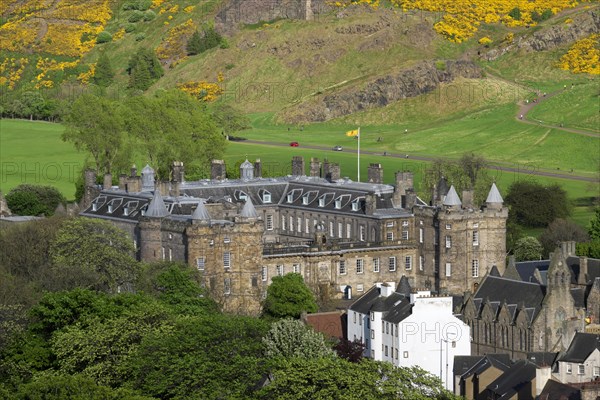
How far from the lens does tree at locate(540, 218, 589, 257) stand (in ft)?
577

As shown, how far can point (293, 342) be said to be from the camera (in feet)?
392

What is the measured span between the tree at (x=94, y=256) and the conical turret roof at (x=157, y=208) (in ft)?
8.63

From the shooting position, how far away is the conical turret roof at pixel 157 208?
154875 mm

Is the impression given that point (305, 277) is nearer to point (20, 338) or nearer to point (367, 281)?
point (367, 281)

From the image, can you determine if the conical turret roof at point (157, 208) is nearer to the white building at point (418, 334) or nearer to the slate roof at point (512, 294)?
the white building at point (418, 334)

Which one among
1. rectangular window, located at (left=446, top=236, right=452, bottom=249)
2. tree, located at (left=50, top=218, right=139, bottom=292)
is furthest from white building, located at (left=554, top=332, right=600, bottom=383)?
tree, located at (left=50, top=218, right=139, bottom=292)

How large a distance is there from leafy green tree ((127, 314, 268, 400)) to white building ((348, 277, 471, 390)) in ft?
42.7

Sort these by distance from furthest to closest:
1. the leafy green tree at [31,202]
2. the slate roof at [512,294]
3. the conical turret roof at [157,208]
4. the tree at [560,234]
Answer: the leafy green tree at [31,202] → the tree at [560,234] → the conical turret roof at [157,208] → the slate roof at [512,294]

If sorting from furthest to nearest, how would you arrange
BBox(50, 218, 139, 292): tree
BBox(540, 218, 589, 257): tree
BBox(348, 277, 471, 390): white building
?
BBox(540, 218, 589, 257): tree < BBox(50, 218, 139, 292): tree < BBox(348, 277, 471, 390): white building

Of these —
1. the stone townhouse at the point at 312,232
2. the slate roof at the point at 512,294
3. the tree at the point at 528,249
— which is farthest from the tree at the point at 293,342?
the tree at the point at 528,249

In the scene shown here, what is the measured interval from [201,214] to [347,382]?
1956 inches

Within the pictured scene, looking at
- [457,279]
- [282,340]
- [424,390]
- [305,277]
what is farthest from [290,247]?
[424,390]

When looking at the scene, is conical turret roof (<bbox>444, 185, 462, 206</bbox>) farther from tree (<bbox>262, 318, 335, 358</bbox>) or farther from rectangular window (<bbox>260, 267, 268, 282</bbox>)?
tree (<bbox>262, 318, 335, 358</bbox>)

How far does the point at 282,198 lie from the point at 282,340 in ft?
168
